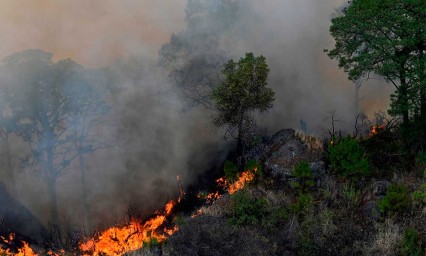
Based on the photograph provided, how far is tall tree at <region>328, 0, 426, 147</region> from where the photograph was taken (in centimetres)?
1420

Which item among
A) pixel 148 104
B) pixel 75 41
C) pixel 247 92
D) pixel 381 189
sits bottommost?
pixel 381 189

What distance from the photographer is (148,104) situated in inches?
1102

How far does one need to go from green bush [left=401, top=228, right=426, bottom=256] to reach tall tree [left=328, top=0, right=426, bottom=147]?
16.3ft

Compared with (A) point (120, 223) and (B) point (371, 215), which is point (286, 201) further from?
(A) point (120, 223)

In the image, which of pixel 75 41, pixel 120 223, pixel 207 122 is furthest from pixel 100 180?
pixel 75 41

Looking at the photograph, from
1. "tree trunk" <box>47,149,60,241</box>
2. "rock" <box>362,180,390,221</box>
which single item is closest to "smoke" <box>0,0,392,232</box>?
"tree trunk" <box>47,149,60,241</box>

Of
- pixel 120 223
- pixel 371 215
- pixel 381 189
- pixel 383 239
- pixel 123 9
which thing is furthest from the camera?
pixel 123 9

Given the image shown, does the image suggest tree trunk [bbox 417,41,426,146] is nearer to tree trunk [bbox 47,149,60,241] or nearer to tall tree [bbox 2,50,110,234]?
tall tree [bbox 2,50,110,234]

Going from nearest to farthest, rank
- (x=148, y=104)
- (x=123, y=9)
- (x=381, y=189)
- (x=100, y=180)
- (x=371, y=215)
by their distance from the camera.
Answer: (x=371, y=215) → (x=381, y=189) → (x=100, y=180) → (x=148, y=104) → (x=123, y=9)

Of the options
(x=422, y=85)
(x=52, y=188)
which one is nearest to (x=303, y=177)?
(x=422, y=85)

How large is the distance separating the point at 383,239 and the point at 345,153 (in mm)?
4053

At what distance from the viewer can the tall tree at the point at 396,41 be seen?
14.2 m

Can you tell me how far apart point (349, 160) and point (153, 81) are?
16.6 metres

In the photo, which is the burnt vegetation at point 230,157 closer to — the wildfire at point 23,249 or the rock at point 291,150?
the rock at point 291,150
